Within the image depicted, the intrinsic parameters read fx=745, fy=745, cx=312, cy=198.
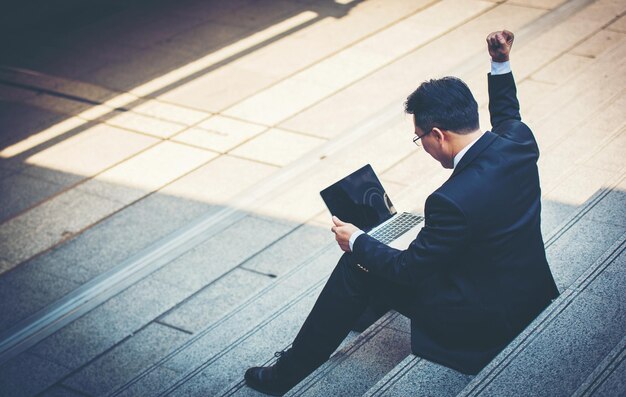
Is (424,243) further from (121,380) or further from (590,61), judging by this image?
(590,61)

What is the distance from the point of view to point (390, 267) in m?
3.06

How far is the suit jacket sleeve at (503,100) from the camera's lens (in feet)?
11.7

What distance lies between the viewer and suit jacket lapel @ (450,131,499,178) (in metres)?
3.03

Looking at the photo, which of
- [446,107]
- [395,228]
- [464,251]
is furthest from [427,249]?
[395,228]

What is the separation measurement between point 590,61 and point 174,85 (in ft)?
14.8

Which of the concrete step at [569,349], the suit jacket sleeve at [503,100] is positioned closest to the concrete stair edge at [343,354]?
the concrete step at [569,349]

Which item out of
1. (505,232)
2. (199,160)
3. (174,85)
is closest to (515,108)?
(505,232)

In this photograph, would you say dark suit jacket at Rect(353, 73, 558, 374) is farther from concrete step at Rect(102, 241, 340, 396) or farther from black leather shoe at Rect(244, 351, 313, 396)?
concrete step at Rect(102, 241, 340, 396)

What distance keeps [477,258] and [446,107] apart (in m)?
0.62

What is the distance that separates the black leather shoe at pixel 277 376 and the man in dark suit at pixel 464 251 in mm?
509

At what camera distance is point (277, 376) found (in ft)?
12.1

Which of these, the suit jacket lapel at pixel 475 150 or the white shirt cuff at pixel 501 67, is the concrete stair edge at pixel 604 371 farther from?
the white shirt cuff at pixel 501 67

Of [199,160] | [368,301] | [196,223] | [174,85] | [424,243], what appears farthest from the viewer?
[174,85]

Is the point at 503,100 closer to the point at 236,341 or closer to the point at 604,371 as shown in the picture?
the point at 604,371
